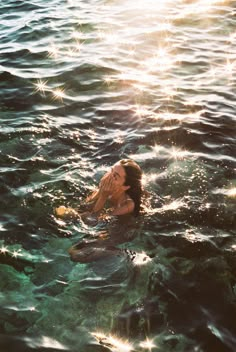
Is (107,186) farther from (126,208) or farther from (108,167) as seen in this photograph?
(108,167)

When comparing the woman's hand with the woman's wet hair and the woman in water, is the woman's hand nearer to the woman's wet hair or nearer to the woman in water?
the woman in water

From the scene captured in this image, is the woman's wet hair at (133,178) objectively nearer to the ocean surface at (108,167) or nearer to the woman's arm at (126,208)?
the woman's arm at (126,208)

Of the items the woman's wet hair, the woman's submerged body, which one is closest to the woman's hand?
the woman's submerged body

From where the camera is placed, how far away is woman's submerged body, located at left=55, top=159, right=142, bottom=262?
6688 mm

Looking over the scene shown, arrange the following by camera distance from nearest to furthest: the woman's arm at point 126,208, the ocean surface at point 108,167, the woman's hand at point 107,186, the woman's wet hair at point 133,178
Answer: the ocean surface at point 108,167, the woman's wet hair at point 133,178, the woman's hand at point 107,186, the woman's arm at point 126,208

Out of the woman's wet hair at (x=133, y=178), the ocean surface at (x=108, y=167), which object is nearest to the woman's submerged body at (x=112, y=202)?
the woman's wet hair at (x=133, y=178)

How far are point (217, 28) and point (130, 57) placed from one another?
4402 mm

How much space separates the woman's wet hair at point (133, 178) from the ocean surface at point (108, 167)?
2.28ft

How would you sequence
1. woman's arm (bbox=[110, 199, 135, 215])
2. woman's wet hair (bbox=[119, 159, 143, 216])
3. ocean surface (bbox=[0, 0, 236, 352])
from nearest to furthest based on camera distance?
1. ocean surface (bbox=[0, 0, 236, 352])
2. woman's wet hair (bbox=[119, 159, 143, 216])
3. woman's arm (bbox=[110, 199, 135, 215])

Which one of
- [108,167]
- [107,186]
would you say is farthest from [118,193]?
[108,167]

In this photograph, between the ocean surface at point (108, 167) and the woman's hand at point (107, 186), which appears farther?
the woman's hand at point (107, 186)

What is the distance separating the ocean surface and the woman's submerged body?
0.15 m

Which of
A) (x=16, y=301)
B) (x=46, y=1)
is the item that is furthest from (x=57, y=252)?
(x=46, y=1)

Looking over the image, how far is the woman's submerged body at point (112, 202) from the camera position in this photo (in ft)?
21.9
